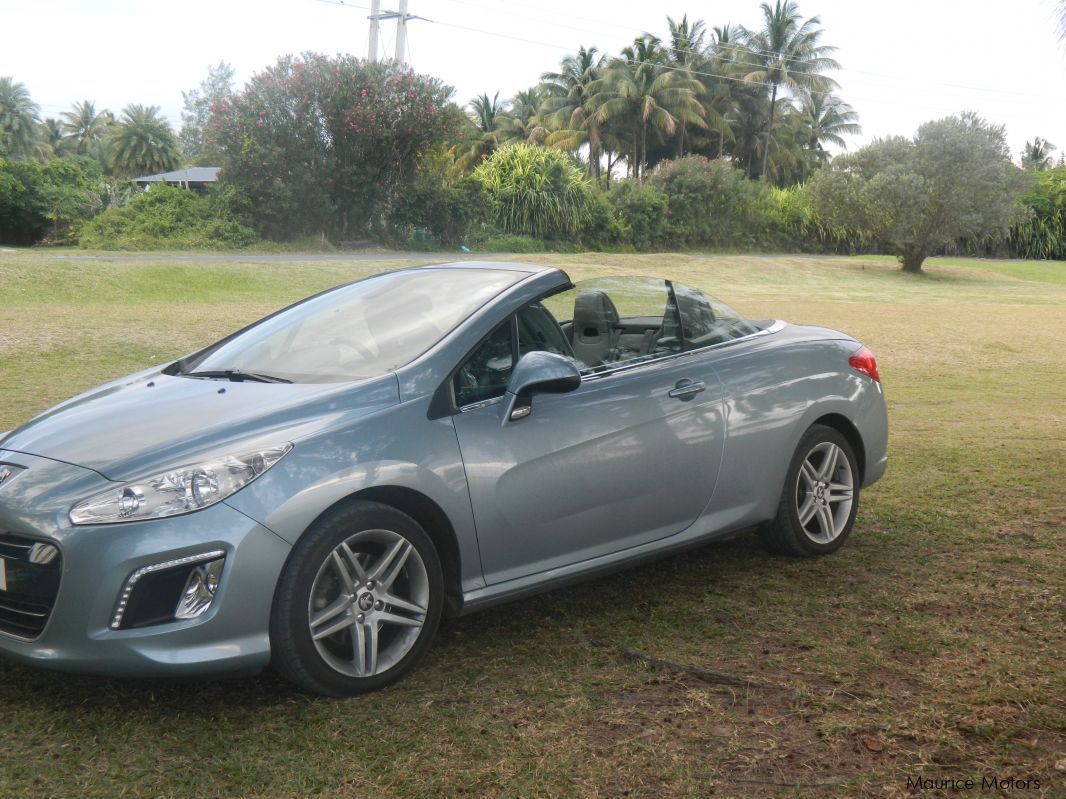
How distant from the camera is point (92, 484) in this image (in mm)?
3361

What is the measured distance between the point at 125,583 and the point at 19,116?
10849 centimetres

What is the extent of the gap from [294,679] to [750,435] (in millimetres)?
2326

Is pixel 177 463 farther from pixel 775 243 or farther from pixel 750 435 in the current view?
pixel 775 243

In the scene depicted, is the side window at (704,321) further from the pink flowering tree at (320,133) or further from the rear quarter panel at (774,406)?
the pink flowering tree at (320,133)

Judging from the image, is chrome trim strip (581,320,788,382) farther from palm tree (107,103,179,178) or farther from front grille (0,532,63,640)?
palm tree (107,103,179,178)

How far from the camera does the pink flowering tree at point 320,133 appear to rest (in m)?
36.3

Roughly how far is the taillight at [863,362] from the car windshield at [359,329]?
77.5 inches

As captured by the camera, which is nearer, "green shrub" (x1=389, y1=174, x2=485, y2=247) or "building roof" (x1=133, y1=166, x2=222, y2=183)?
"green shrub" (x1=389, y1=174, x2=485, y2=247)

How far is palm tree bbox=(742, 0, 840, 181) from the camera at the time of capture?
6856 centimetres

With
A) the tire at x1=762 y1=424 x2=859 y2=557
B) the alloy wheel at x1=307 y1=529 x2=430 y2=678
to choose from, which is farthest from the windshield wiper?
the tire at x1=762 y1=424 x2=859 y2=557

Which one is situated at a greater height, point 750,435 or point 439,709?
point 750,435

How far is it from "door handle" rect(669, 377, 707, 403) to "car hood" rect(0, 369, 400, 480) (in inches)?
50.9

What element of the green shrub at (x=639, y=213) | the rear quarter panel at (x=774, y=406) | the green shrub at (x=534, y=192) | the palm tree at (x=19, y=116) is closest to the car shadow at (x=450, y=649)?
the rear quarter panel at (x=774, y=406)

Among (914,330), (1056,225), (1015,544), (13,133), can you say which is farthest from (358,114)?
(13,133)
